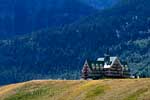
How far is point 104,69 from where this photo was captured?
151000 millimetres

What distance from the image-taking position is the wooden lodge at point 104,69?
149750 mm

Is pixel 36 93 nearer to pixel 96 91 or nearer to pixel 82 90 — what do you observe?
pixel 82 90

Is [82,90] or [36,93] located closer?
[82,90]

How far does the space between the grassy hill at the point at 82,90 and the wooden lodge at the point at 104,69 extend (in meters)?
13.9

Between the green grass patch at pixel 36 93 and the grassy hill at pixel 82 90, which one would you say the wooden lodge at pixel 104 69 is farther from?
the green grass patch at pixel 36 93

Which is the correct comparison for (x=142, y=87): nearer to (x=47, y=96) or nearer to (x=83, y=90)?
(x=83, y=90)

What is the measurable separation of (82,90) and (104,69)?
34.5 meters

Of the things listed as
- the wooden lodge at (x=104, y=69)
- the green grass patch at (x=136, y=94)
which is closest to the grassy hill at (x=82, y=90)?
the green grass patch at (x=136, y=94)

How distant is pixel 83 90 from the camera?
117m

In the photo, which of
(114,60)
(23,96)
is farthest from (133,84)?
(114,60)

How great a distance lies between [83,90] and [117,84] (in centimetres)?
711

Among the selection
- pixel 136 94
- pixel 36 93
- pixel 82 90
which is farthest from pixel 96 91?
pixel 36 93

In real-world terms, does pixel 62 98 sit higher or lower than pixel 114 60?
lower

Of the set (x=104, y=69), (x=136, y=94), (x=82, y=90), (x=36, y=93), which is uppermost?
(x=104, y=69)
